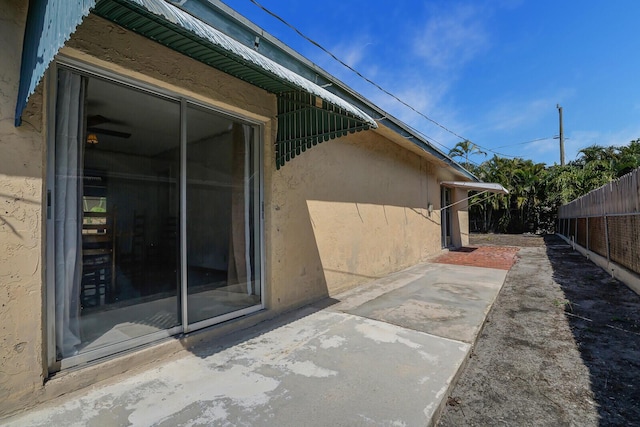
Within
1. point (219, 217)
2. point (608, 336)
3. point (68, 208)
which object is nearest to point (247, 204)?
point (219, 217)

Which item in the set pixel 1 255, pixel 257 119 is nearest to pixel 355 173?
pixel 257 119

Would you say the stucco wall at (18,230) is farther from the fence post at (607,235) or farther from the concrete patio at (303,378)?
the fence post at (607,235)

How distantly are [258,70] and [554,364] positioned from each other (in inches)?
162

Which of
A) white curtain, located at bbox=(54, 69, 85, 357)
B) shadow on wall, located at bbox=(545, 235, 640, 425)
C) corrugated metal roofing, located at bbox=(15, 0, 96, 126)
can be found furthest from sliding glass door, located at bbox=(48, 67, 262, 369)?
shadow on wall, located at bbox=(545, 235, 640, 425)

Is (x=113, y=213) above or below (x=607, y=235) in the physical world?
above

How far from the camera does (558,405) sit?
241cm

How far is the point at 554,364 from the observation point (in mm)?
3064

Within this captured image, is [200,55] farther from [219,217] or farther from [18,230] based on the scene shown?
[18,230]

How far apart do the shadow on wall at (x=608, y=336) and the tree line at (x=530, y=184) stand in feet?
42.6

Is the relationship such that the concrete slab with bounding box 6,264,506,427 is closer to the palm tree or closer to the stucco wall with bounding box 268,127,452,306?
the stucco wall with bounding box 268,127,452,306

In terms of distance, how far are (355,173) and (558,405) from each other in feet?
14.6

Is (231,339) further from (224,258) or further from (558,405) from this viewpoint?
(558,405)

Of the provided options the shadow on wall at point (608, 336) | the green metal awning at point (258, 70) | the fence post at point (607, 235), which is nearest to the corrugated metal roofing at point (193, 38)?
the green metal awning at point (258, 70)

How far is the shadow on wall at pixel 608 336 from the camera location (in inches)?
96.6
